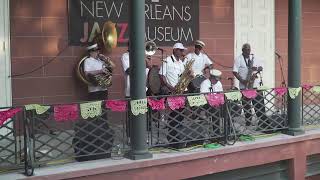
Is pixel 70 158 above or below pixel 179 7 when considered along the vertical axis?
below

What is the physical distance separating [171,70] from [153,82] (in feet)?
1.32

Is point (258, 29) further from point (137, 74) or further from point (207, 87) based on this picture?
point (137, 74)

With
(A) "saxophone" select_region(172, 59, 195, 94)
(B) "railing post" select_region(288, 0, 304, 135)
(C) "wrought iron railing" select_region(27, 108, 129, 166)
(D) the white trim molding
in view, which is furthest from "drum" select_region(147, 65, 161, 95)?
(D) the white trim molding

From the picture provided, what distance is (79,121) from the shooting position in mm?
6387

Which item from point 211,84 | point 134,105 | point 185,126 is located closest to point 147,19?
point 211,84

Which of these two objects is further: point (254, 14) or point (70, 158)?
point (254, 14)

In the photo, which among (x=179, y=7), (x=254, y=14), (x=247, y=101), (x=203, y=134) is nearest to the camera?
(x=203, y=134)

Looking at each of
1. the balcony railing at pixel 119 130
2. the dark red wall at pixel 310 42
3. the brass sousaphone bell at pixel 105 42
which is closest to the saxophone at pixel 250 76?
the balcony railing at pixel 119 130

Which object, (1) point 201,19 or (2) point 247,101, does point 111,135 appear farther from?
(1) point 201,19

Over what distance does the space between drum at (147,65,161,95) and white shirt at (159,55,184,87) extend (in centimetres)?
13

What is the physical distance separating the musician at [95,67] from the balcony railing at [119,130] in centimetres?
50

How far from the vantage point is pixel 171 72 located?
851 cm

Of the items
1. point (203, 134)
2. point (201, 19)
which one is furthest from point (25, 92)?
point (201, 19)

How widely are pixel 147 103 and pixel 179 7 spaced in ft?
13.2
